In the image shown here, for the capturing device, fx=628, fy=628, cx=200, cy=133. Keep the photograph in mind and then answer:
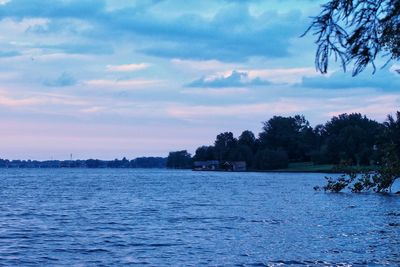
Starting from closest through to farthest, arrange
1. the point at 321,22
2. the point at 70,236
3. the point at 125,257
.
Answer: the point at 321,22, the point at 125,257, the point at 70,236

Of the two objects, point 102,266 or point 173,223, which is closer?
point 102,266

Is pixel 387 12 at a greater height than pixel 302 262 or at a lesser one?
greater

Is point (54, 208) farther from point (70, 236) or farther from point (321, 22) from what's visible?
point (321, 22)

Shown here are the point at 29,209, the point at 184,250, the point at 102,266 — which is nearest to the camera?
the point at 102,266

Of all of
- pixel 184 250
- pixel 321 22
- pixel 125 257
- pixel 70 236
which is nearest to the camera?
Result: pixel 321 22

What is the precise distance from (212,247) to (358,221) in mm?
16564

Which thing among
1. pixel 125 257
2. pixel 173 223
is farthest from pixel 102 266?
pixel 173 223

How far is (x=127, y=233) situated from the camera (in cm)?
3431

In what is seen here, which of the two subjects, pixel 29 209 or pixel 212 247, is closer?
pixel 212 247

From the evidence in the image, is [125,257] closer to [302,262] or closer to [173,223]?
[302,262]

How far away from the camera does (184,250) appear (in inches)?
1095

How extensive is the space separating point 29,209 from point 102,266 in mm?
29757

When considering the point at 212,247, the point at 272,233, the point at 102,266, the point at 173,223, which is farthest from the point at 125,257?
the point at 173,223

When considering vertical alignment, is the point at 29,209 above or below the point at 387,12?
below
